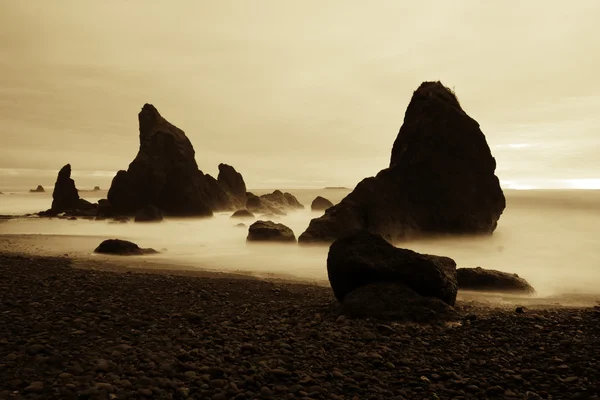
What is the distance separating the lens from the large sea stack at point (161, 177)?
66500 mm

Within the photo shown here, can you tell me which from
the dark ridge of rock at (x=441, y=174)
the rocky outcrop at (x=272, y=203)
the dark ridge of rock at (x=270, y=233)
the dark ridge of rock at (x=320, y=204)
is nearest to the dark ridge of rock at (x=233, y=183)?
the rocky outcrop at (x=272, y=203)

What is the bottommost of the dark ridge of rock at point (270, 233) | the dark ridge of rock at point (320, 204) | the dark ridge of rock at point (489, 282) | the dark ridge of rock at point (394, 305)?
the dark ridge of rock at point (394, 305)

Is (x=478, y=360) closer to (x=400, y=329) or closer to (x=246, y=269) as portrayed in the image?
(x=400, y=329)

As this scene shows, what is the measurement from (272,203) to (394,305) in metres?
78.2

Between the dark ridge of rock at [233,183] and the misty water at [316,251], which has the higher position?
the dark ridge of rock at [233,183]

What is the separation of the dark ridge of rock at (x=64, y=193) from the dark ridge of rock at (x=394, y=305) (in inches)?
2932

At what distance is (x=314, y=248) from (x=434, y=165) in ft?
44.7

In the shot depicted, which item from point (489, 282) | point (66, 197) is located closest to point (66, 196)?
point (66, 197)

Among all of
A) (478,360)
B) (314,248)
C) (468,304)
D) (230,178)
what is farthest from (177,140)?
(478,360)

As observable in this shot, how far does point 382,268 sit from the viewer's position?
521 inches

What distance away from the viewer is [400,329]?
10.9 m

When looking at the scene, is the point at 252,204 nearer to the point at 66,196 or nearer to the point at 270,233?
the point at 66,196

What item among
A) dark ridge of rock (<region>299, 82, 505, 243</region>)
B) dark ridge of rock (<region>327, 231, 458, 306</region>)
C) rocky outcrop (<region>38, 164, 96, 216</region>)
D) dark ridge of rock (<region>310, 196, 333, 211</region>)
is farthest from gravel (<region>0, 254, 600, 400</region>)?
dark ridge of rock (<region>310, 196, 333, 211</region>)

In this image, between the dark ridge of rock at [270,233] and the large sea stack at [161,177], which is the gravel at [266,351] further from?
the large sea stack at [161,177]
